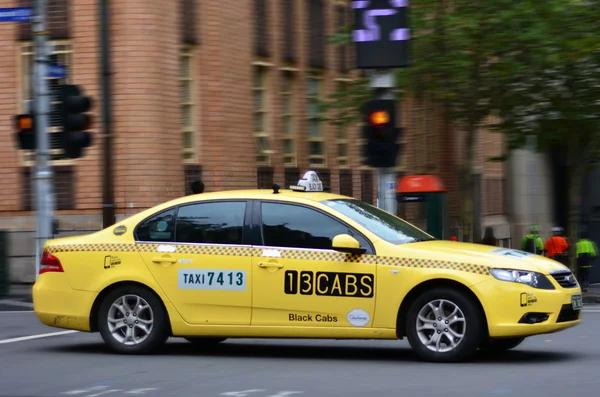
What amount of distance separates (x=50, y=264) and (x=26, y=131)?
6.82 m

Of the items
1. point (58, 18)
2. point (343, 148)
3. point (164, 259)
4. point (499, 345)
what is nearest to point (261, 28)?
point (58, 18)

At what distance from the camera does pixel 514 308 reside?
10.5 meters

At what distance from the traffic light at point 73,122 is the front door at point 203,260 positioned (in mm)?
5838

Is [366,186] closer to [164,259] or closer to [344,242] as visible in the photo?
[164,259]

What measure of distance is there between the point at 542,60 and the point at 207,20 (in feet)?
24.0

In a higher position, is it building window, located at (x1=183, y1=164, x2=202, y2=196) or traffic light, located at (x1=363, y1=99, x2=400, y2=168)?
traffic light, located at (x1=363, y1=99, x2=400, y2=168)

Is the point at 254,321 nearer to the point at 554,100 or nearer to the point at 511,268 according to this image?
the point at 511,268

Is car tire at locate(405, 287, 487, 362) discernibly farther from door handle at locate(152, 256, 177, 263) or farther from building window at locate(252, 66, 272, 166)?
building window at locate(252, 66, 272, 166)

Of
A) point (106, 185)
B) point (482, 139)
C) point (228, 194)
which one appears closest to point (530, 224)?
point (482, 139)

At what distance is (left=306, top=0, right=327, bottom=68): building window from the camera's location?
101ft

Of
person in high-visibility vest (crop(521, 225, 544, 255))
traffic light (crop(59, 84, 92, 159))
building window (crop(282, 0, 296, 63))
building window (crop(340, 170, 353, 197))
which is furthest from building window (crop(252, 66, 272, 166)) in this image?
traffic light (crop(59, 84, 92, 159))

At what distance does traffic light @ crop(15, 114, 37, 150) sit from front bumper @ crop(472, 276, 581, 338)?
9.75 meters

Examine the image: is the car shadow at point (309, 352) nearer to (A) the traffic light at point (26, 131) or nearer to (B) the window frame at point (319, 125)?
(A) the traffic light at point (26, 131)

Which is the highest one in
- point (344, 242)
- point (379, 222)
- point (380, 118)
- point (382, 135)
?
point (380, 118)
